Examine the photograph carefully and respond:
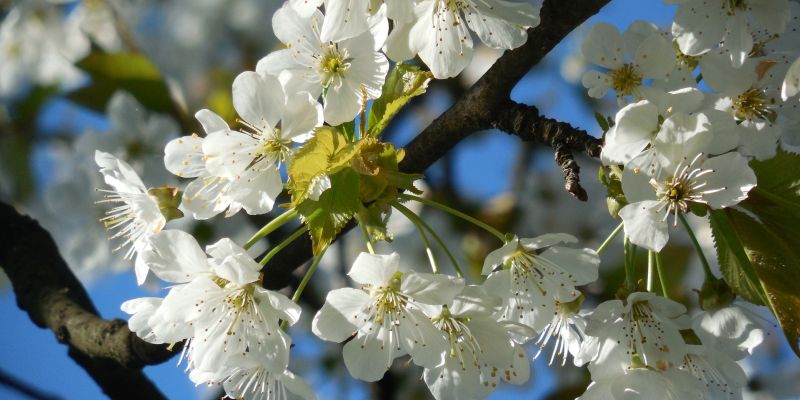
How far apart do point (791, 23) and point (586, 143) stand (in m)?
0.45

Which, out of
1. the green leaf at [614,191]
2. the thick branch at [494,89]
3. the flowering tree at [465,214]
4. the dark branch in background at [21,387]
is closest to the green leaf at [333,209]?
the flowering tree at [465,214]

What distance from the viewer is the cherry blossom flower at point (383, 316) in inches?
39.8

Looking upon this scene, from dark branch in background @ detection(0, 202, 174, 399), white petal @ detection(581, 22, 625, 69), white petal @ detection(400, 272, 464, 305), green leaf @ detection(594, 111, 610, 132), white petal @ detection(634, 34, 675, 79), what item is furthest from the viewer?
dark branch in background @ detection(0, 202, 174, 399)

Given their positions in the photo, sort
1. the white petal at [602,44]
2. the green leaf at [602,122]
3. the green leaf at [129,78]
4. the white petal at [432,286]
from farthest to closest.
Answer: the green leaf at [129,78]
the white petal at [602,44]
the green leaf at [602,122]
the white petal at [432,286]

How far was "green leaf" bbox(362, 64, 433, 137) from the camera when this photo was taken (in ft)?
3.49

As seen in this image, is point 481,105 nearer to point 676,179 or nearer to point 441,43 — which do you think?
point 441,43

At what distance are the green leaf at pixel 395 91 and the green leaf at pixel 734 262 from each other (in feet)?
1.41

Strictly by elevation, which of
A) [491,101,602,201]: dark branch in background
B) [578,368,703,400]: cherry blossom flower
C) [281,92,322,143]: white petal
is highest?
[281,92,322,143]: white petal

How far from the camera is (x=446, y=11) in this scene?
1.08m

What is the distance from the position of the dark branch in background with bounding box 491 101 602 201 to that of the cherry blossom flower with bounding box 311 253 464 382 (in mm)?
196

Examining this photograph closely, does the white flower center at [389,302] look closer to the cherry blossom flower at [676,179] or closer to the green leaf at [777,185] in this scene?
the cherry blossom flower at [676,179]

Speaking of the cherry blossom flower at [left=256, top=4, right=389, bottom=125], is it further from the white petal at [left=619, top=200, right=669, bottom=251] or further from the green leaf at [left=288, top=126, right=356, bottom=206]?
the white petal at [left=619, top=200, right=669, bottom=251]

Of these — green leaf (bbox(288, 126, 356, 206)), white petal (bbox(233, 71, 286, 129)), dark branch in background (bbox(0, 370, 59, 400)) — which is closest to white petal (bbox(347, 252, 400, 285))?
green leaf (bbox(288, 126, 356, 206))

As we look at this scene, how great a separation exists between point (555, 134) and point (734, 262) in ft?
0.99
